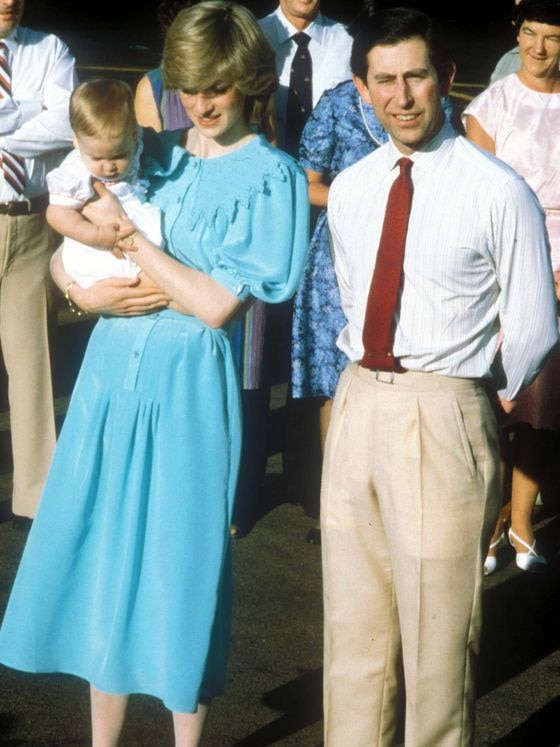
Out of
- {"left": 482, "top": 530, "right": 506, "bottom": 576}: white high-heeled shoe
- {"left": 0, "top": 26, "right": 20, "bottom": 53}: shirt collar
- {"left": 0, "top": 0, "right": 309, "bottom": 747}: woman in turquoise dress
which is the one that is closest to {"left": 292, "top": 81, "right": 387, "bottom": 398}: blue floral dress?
{"left": 482, "top": 530, "right": 506, "bottom": 576}: white high-heeled shoe

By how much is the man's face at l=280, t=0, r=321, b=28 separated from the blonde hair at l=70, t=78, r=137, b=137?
2.65 m

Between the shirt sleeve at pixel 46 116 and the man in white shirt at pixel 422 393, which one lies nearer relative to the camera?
the man in white shirt at pixel 422 393

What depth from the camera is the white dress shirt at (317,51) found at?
251 inches

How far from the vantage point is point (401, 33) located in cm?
352

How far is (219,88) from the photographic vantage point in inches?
150

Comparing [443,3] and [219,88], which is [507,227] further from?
[443,3]

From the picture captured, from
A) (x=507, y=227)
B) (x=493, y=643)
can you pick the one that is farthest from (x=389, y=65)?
(x=493, y=643)

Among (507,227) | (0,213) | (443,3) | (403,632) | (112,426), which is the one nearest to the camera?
(507,227)

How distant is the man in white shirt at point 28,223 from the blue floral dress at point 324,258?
106 centimetres

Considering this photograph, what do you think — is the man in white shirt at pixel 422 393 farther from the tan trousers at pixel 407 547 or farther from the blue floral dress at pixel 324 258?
the blue floral dress at pixel 324 258

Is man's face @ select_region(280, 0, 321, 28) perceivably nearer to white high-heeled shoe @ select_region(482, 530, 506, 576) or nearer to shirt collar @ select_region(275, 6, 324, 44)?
shirt collar @ select_region(275, 6, 324, 44)

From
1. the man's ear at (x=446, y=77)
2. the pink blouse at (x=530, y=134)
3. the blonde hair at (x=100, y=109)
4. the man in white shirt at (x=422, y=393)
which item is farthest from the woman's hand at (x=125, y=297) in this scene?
the pink blouse at (x=530, y=134)

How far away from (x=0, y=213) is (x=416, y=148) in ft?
9.37

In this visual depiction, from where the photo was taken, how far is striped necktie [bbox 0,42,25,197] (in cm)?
596
